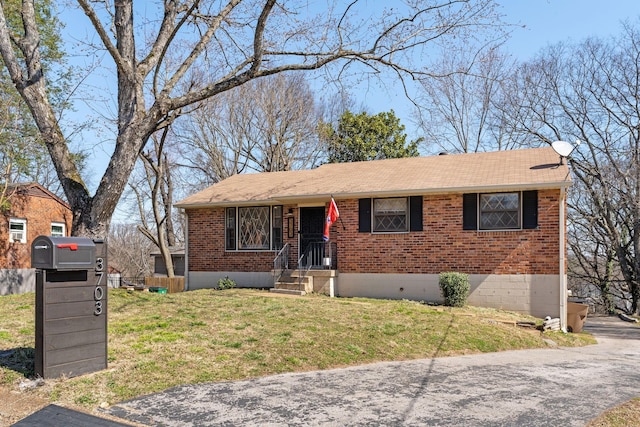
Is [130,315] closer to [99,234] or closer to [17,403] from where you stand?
[99,234]

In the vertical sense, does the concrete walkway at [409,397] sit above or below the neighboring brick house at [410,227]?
below

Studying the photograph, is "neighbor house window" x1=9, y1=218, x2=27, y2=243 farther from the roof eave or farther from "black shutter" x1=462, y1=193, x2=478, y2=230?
"black shutter" x1=462, y1=193, x2=478, y2=230

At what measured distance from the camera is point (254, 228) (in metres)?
17.5

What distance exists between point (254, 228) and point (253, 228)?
4cm

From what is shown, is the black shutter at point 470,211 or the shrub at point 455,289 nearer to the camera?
the shrub at point 455,289

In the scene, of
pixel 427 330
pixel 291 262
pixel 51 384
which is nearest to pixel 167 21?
pixel 51 384

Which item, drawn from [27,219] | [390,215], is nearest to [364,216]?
[390,215]

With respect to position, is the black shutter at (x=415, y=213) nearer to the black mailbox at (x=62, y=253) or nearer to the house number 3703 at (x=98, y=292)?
the house number 3703 at (x=98, y=292)

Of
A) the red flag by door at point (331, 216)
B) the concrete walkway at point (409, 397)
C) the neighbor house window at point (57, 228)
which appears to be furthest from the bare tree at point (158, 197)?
the concrete walkway at point (409, 397)

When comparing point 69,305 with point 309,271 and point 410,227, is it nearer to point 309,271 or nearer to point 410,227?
point 309,271

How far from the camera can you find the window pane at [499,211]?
44.5ft

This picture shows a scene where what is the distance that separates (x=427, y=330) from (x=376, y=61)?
491 centimetres

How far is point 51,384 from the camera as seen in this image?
572 centimetres

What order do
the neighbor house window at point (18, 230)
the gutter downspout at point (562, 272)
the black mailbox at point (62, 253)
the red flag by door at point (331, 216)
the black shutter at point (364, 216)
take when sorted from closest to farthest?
the black mailbox at point (62, 253)
the gutter downspout at point (562, 272)
the red flag by door at point (331, 216)
the black shutter at point (364, 216)
the neighbor house window at point (18, 230)
